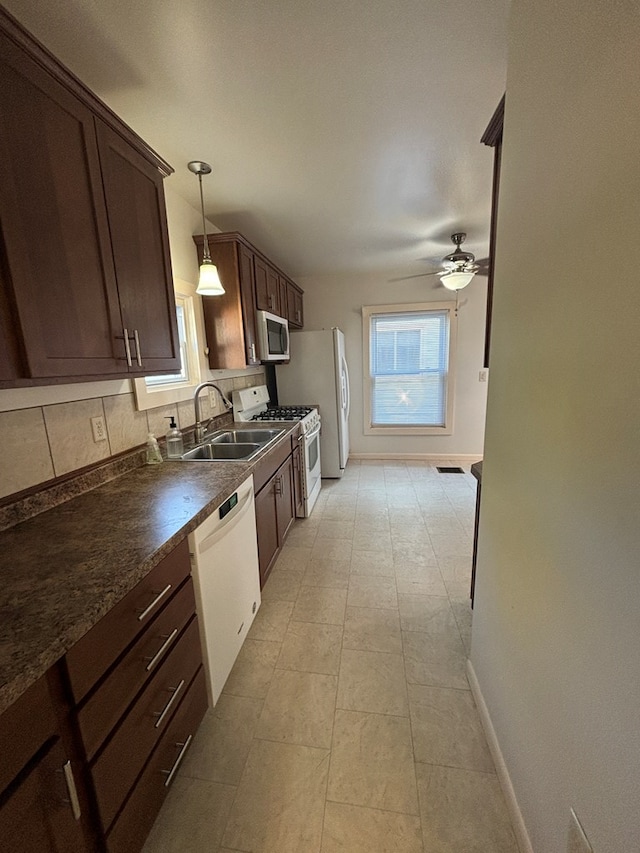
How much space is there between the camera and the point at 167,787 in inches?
41.5

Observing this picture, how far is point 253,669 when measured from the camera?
5.27 ft

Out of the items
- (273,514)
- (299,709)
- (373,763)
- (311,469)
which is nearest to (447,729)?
(373,763)

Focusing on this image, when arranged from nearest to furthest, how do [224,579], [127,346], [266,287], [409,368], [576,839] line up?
[576,839]
[127,346]
[224,579]
[266,287]
[409,368]

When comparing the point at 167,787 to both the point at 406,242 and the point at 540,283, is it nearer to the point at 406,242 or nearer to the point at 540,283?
the point at 540,283

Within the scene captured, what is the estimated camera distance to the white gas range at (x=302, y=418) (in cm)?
297

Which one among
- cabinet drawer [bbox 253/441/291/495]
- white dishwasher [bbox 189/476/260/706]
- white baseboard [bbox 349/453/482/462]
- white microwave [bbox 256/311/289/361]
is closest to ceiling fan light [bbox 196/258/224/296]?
white microwave [bbox 256/311/289/361]

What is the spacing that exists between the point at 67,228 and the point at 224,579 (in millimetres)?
1401

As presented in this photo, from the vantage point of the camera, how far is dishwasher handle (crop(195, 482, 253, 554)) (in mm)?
1244

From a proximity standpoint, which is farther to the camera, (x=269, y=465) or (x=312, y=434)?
(x=312, y=434)

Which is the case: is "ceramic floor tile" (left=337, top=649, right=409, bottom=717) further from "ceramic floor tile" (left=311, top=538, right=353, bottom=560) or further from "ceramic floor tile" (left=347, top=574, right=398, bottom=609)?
"ceramic floor tile" (left=311, top=538, right=353, bottom=560)

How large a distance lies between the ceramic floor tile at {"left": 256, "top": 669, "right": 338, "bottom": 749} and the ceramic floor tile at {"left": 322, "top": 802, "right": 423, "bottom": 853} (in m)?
0.21

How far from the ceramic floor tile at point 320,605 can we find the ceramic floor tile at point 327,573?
2.0 inches

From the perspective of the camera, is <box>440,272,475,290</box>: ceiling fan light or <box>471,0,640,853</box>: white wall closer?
<box>471,0,640,853</box>: white wall

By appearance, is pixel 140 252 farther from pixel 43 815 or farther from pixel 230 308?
pixel 43 815
